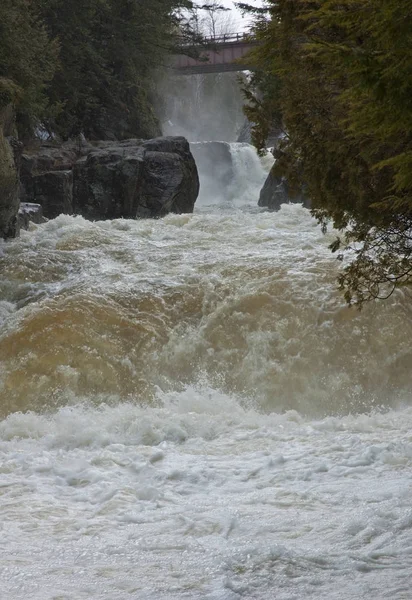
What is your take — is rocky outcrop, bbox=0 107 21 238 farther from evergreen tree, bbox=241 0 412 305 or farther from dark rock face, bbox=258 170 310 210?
dark rock face, bbox=258 170 310 210

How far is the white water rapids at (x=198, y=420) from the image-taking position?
5.38 meters

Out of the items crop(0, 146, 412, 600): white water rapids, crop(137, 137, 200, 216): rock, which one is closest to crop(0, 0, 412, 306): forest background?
crop(0, 146, 412, 600): white water rapids

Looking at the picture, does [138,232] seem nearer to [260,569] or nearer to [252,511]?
[252,511]

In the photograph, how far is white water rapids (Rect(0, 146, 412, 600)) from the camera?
5.38m

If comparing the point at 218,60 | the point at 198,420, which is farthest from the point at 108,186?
the point at 218,60

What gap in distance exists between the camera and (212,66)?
3428cm

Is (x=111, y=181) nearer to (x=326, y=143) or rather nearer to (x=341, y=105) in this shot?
(x=326, y=143)

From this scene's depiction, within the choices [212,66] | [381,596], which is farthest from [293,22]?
[212,66]

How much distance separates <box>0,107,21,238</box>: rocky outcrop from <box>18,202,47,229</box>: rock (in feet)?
1.97

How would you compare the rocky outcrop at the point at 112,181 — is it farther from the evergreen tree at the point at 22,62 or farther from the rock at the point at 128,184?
the evergreen tree at the point at 22,62

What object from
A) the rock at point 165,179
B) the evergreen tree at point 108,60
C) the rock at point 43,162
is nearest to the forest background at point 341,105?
the rock at point 43,162

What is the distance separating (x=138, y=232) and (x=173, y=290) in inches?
148

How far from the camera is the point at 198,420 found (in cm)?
890

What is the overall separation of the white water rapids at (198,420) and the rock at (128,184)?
18.5 ft
